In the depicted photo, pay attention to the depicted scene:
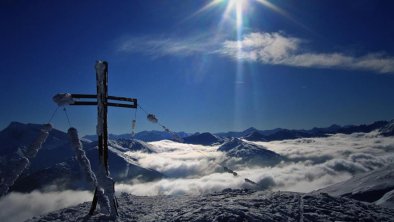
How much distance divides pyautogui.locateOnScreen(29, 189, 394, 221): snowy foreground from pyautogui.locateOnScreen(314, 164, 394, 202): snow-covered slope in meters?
91.6

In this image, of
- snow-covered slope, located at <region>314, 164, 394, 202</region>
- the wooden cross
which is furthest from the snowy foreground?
snow-covered slope, located at <region>314, 164, 394, 202</region>

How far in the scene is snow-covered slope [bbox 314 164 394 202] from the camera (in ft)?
338

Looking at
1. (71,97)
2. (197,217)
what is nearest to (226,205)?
(197,217)

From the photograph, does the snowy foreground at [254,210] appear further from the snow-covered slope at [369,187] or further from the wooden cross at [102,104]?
the snow-covered slope at [369,187]

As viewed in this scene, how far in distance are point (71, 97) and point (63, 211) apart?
8.84 m

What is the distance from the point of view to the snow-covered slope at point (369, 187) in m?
103

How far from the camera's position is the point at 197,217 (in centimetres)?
1661

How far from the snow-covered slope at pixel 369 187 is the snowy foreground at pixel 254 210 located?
9164 cm

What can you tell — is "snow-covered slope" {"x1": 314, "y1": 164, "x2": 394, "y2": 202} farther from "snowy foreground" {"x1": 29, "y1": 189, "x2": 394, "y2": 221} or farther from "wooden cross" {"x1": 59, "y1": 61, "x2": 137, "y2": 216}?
"wooden cross" {"x1": 59, "y1": 61, "x2": 137, "y2": 216}

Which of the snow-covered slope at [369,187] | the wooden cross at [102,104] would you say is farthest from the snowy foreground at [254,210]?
the snow-covered slope at [369,187]

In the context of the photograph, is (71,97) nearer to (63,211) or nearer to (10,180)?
(10,180)

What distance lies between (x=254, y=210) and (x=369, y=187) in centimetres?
10839

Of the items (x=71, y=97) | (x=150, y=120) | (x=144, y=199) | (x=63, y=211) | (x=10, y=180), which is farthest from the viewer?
(x=144, y=199)

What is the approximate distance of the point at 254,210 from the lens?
17.5m
